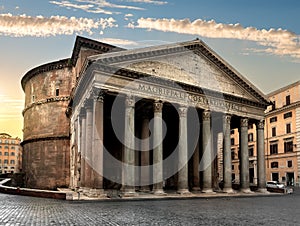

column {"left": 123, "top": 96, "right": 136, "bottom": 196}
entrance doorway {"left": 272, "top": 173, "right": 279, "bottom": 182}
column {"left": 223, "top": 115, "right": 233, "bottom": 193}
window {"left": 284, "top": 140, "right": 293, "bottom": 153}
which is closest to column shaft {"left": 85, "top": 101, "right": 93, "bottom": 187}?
column {"left": 123, "top": 96, "right": 136, "bottom": 196}

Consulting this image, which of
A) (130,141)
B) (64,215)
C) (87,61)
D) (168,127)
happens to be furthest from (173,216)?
(168,127)

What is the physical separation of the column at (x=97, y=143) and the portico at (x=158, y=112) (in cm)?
5

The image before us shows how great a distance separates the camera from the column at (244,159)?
2703 cm

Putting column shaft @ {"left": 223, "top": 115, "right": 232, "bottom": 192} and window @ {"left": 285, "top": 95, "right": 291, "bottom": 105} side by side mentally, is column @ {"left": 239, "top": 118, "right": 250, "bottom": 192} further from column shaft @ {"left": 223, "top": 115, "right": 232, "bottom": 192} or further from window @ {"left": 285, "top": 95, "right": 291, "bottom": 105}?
window @ {"left": 285, "top": 95, "right": 291, "bottom": 105}

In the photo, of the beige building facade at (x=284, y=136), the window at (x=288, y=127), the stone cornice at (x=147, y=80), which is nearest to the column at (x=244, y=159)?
the stone cornice at (x=147, y=80)

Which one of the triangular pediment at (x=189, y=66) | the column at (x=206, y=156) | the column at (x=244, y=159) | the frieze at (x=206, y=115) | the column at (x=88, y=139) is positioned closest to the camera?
the column at (x=88, y=139)

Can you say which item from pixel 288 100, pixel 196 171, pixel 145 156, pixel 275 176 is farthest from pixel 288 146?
pixel 145 156

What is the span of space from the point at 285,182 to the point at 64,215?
120 feet

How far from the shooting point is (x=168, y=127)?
32844 mm

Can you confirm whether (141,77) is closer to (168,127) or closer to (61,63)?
(168,127)

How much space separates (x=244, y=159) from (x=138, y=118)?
8369 mm

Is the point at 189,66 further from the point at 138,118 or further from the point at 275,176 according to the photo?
the point at 275,176

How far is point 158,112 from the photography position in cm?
2294

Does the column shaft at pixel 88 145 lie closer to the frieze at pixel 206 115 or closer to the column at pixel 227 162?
the frieze at pixel 206 115
